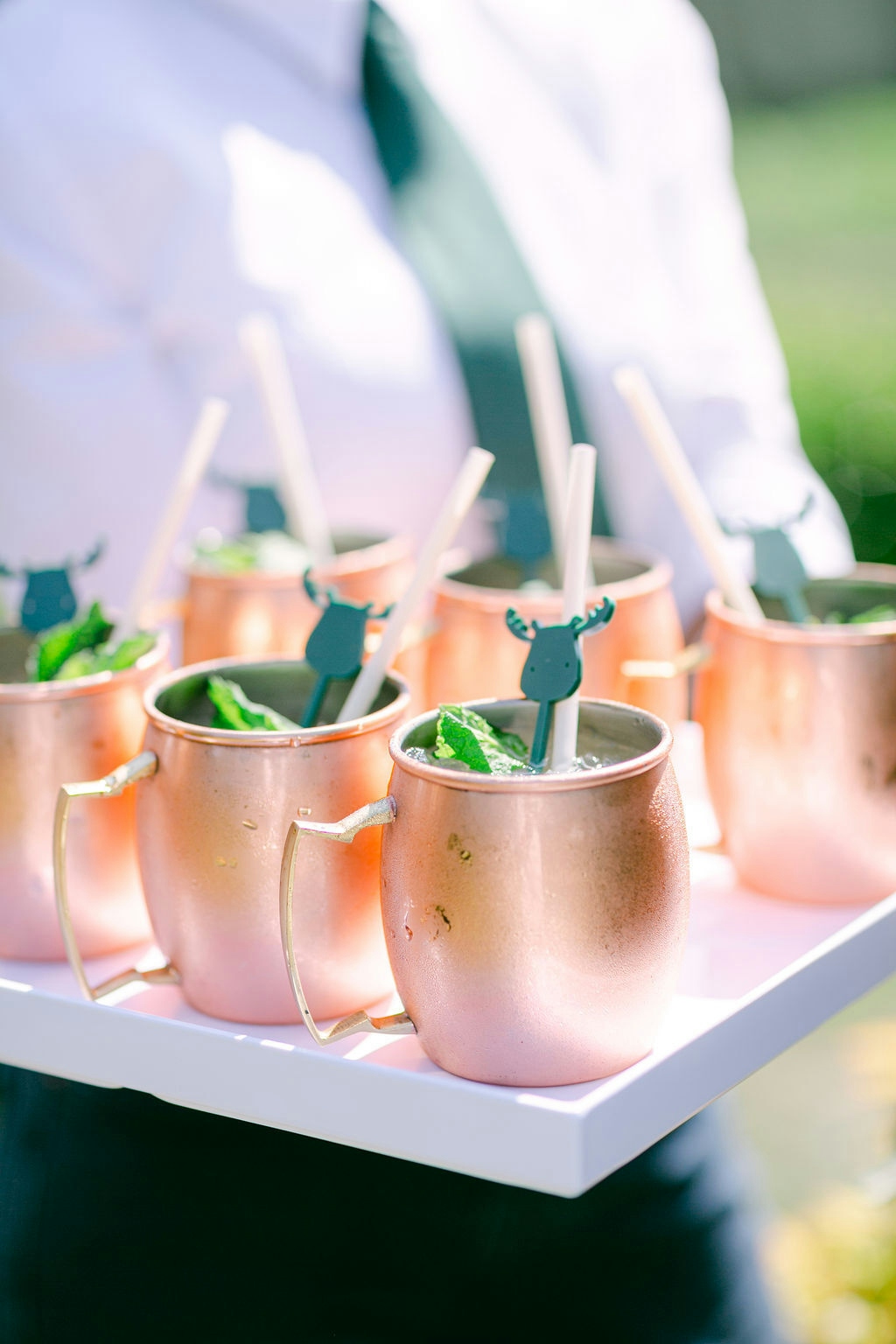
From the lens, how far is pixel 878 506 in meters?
2.60

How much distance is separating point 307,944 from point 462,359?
2.16 ft

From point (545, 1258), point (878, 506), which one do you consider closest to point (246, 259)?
point (545, 1258)

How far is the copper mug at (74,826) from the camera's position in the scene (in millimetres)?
572

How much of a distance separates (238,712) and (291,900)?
88 millimetres

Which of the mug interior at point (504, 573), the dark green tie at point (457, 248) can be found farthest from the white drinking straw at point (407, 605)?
the dark green tie at point (457, 248)

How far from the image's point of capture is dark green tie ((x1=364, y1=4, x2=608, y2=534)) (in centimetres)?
109

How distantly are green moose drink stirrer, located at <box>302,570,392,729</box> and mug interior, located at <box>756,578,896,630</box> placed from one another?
0.73 feet

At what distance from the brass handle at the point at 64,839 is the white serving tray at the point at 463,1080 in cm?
1

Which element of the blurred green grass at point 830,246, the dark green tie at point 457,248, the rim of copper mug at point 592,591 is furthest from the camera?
the blurred green grass at point 830,246

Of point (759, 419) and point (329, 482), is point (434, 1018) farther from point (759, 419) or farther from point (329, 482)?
point (759, 419)

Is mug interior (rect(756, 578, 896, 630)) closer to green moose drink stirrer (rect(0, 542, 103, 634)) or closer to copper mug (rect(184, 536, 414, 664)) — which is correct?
copper mug (rect(184, 536, 414, 664))

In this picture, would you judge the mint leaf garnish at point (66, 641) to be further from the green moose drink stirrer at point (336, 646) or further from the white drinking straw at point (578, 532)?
the white drinking straw at point (578, 532)

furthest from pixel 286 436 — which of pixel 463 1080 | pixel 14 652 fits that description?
pixel 463 1080

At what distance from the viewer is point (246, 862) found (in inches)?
20.3
